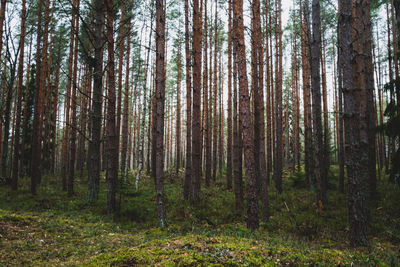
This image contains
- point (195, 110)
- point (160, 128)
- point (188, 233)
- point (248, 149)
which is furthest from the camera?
point (195, 110)

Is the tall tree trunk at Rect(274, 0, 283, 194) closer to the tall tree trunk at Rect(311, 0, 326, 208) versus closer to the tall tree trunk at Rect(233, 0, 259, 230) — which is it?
the tall tree trunk at Rect(311, 0, 326, 208)

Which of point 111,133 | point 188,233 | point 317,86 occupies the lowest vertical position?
point 188,233

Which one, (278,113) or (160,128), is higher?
(278,113)

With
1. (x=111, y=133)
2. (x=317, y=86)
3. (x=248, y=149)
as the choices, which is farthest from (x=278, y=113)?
(x=111, y=133)

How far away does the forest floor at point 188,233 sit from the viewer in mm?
3154

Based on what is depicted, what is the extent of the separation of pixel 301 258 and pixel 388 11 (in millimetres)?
24515

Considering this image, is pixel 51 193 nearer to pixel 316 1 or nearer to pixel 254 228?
pixel 254 228

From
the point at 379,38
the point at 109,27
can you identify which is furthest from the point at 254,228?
the point at 379,38

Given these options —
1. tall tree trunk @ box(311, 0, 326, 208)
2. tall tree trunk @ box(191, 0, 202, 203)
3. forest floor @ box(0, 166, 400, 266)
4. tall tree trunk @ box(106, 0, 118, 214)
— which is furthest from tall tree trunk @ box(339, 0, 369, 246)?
tall tree trunk @ box(106, 0, 118, 214)

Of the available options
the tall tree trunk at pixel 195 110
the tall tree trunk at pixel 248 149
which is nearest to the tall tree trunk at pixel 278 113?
the tall tree trunk at pixel 195 110

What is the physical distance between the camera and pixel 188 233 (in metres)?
5.83

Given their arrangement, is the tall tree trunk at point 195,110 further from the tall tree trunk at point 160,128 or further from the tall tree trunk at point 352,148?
the tall tree trunk at point 352,148

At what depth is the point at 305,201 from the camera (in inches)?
431

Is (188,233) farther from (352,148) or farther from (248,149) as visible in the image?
(352,148)
